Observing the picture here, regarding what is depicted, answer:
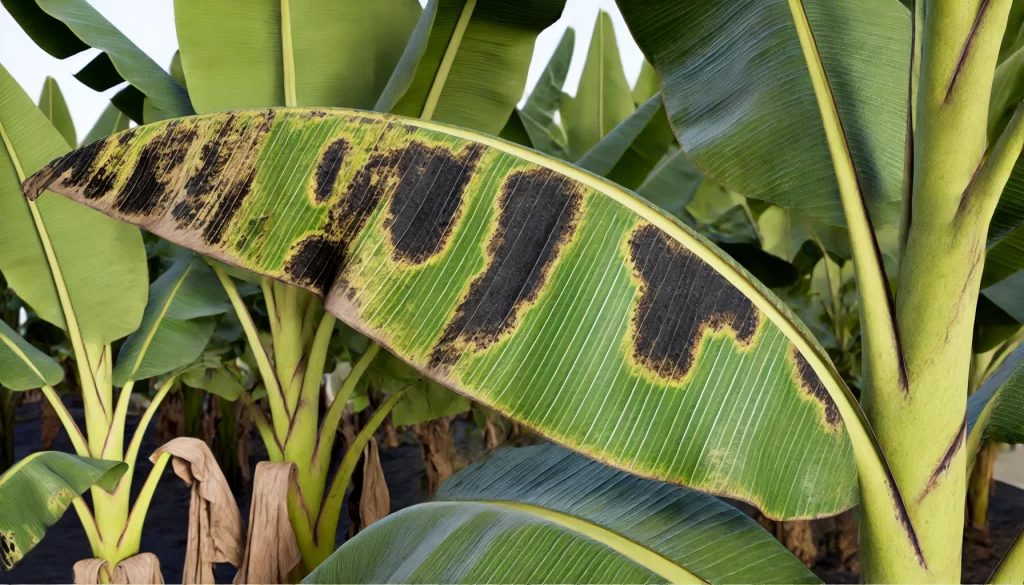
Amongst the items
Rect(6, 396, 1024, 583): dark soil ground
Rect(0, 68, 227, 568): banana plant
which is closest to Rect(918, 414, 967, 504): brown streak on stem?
Rect(0, 68, 227, 568): banana plant

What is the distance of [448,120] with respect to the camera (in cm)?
125

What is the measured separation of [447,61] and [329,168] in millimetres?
698

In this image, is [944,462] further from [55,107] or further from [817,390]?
[55,107]

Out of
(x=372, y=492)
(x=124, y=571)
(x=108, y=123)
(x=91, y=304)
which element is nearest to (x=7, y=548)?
(x=124, y=571)

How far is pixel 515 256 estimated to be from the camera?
53 centimetres

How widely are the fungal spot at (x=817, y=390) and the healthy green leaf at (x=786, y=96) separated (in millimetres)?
187

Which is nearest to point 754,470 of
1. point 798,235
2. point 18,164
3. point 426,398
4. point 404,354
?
point 404,354

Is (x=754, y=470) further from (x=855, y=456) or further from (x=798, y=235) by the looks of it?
(x=798, y=235)

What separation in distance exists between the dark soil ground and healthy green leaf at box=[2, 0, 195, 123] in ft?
4.17

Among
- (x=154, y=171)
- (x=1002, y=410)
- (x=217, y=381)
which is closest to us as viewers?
(x=154, y=171)

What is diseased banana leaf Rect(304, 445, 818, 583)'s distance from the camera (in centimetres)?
56

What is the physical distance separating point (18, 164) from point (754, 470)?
3.97 ft

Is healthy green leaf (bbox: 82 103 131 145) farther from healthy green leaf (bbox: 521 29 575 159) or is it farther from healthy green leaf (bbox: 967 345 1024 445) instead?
healthy green leaf (bbox: 967 345 1024 445)

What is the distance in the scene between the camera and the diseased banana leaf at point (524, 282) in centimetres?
50
